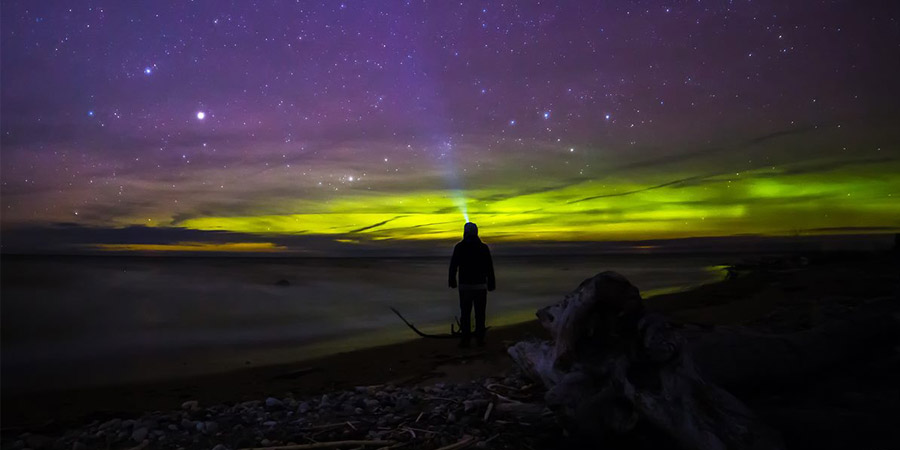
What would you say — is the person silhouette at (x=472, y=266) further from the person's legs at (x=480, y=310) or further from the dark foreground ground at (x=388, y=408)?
the dark foreground ground at (x=388, y=408)

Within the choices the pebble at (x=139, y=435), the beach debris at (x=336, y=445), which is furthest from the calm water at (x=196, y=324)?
the beach debris at (x=336, y=445)

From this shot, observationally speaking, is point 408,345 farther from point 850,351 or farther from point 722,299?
point 722,299

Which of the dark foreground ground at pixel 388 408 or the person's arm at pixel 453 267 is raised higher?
the person's arm at pixel 453 267

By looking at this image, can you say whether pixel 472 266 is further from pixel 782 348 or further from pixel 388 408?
pixel 782 348

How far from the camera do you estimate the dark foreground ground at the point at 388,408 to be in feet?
13.7

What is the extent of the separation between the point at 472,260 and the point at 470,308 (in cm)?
102

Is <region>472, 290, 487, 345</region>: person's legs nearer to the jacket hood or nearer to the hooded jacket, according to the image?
the hooded jacket

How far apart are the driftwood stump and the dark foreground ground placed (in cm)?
30

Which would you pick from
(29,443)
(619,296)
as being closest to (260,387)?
(29,443)

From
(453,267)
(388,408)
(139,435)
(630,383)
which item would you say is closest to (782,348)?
(630,383)

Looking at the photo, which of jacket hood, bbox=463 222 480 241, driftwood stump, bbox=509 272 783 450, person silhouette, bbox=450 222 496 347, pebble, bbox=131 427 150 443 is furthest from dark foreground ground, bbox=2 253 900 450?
jacket hood, bbox=463 222 480 241

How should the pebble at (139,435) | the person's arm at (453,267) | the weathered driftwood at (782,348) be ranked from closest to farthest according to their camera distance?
the weathered driftwood at (782,348), the pebble at (139,435), the person's arm at (453,267)

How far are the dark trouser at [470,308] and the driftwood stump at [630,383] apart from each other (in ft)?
16.7

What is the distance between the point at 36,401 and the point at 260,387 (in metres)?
3.49
